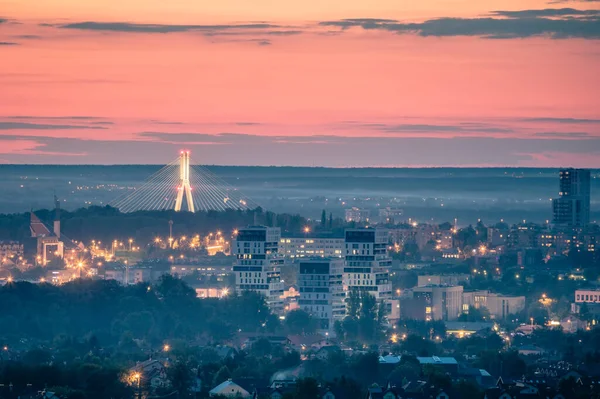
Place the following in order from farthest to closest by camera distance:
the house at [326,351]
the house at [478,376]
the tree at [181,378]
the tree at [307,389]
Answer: the house at [326,351]
the house at [478,376]
the tree at [181,378]
the tree at [307,389]

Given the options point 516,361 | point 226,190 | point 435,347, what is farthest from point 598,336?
point 226,190

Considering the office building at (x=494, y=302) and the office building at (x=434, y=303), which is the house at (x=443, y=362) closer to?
the office building at (x=434, y=303)

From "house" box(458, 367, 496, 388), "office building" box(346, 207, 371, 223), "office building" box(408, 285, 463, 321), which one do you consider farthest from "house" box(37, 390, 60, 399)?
"office building" box(346, 207, 371, 223)

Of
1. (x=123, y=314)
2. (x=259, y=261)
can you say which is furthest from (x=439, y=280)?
(x=123, y=314)

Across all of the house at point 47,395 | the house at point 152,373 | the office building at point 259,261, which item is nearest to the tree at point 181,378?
the house at point 152,373

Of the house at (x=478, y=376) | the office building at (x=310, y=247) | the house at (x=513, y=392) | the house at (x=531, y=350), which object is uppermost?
the office building at (x=310, y=247)

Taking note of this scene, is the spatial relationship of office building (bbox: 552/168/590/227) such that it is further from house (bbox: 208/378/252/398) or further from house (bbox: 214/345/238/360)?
house (bbox: 208/378/252/398)

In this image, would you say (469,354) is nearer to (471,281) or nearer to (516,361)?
(516,361)

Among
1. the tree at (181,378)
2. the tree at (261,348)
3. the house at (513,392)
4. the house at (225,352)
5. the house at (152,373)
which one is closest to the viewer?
the house at (513,392)
